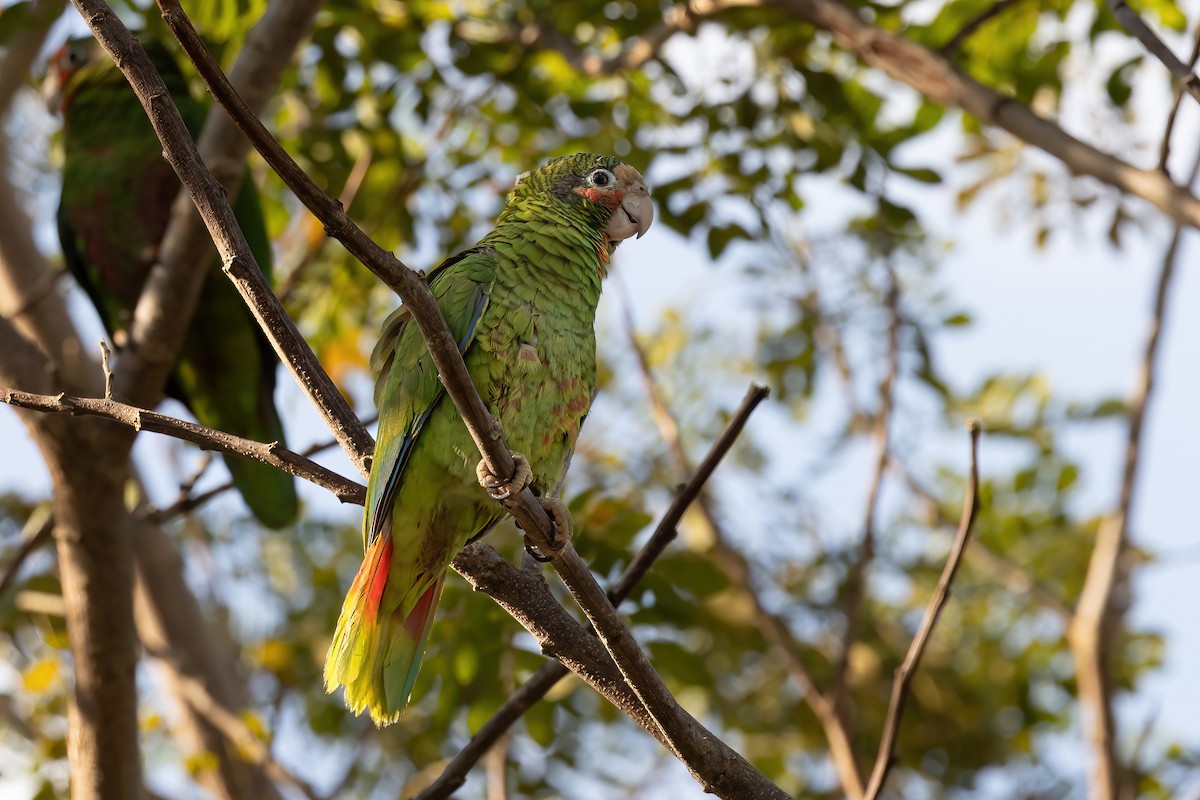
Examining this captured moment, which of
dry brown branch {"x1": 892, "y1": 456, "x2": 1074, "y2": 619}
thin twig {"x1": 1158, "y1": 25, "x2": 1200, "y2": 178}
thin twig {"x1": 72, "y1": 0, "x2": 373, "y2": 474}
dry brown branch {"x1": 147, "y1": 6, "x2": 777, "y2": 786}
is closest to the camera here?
dry brown branch {"x1": 147, "y1": 6, "x2": 777, "y2": 786}

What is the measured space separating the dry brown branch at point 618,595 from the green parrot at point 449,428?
189mm

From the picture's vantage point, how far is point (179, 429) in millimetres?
1712

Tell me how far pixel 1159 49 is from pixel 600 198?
3.40 feet

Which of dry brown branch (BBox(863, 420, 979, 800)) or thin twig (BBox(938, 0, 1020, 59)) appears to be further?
thin twig (BBox(938, 0, 1020, 59))

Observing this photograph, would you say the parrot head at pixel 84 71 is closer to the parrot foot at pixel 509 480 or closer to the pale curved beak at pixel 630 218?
the pale curved beak at pixel 630 218

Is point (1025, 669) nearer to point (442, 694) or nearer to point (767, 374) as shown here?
point (767, 374)

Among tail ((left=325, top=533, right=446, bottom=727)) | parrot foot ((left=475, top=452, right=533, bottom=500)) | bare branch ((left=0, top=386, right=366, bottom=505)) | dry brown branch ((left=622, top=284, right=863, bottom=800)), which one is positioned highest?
dry brown branch ((left=622, top=284, right=863, bottom=800))

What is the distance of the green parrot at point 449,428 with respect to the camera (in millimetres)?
1836

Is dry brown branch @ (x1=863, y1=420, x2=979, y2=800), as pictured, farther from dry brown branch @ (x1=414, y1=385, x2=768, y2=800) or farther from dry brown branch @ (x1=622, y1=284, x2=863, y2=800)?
dry brown branch @ (x1=622, y1=284, x2=863, y2=800)

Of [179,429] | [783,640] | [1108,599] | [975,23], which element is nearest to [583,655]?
[179,429]

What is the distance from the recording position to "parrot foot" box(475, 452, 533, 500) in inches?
62.8

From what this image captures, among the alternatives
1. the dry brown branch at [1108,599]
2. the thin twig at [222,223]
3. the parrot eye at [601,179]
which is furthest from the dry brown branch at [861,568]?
the thin twig at [222,223]

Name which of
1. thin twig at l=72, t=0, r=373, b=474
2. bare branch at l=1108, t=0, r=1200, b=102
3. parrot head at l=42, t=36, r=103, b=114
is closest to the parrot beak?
thin twig at l=72, t=0, r=373, b=474

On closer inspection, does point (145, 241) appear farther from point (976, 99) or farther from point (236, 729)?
point (976, 99)
